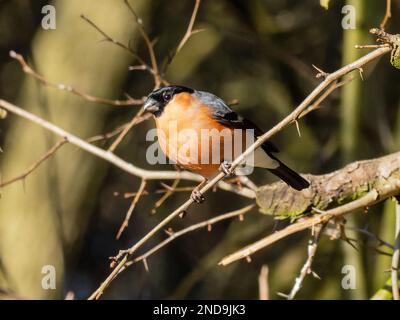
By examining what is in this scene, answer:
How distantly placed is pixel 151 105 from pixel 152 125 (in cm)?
231

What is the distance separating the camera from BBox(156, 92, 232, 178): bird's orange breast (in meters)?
3.93

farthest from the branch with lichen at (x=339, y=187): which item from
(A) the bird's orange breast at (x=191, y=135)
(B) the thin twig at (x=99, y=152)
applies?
(A) the bird's orange breast at (x=191, y=135)

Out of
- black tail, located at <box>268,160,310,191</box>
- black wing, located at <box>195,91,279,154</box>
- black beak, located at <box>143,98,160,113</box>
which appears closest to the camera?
black tail, located at <box>268,160,310,191</box>

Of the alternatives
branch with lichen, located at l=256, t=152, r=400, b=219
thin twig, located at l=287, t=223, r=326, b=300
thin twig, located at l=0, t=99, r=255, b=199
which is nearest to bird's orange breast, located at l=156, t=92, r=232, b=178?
thin twig, located at l=0, t=99, r=255, b=199

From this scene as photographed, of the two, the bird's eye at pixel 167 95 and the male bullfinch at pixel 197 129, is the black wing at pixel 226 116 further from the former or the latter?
the bird's eye at pixel 167 95

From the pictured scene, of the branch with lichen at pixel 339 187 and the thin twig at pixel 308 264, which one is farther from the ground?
the branch with lichen at pixel 339 187

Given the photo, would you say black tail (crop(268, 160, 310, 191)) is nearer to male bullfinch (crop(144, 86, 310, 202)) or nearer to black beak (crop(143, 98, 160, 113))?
male bullfinch (crop(144, 86, 310, 202))

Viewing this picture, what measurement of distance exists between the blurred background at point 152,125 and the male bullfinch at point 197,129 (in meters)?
0.46

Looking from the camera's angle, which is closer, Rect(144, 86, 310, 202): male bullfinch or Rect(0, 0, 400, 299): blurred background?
Rect(144, 86, 310, 202): male bullfinch

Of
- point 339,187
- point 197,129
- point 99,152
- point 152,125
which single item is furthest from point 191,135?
point 152,125

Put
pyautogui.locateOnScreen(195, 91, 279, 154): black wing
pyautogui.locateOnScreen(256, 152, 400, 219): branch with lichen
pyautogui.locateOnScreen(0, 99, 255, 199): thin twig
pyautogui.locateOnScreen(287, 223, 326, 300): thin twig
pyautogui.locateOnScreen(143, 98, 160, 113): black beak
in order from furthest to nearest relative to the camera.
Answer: pyautogui.locateOnScreen(195, 91, 279, 154): black wing < pyautogui.locateOnScreen(143, 98, 160, 113): black beak < pyautogui.locateOnScreen(0, 99, 255, 199): thin twig < pyautogui.locateOnScreen(256, 152, 400, 219): branch with lichen < pyautogui.locateOnScreen(287, 223, 326, 300): thin twig

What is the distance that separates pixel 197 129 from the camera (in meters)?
4.07

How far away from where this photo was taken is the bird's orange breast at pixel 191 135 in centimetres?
A: 393
